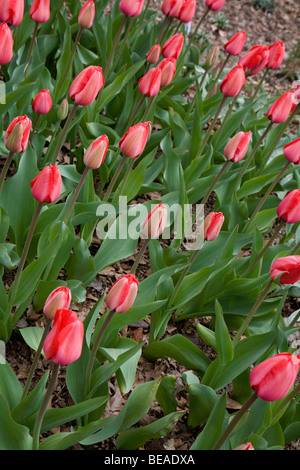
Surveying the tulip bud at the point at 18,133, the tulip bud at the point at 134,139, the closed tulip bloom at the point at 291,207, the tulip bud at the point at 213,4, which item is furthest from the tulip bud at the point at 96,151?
the tulip bud at the point at 213,4

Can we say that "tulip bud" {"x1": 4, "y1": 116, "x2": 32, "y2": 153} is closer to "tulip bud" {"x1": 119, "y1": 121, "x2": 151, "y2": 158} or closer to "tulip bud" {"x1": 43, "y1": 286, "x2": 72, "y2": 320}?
"tulip bud" {"x1": 119, "y1": 121, "x2": 151, "y2": 158}

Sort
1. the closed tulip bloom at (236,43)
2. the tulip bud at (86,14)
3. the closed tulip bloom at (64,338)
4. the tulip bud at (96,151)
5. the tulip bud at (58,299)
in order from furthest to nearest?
the closed tulip bloom at (236,43)
the tulip bud at (86,14)
the tulip bud at (96,151)
the tulip bud at (58,299)
the closed tulip bloom at (64,338)

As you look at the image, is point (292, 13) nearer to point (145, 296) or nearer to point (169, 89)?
point (169, 89)

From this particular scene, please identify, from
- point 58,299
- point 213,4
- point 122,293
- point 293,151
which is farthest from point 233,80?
point 58,299

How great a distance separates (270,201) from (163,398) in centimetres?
157

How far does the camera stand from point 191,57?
13.9 feet

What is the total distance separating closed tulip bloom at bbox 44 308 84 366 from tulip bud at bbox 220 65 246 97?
1679mm

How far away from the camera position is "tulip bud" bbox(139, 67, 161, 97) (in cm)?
237

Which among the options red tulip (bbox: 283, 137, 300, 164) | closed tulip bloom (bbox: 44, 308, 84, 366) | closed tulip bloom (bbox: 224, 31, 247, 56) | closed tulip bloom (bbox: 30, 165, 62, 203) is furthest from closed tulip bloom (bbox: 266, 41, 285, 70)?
closed tulip bloom (bbox: 44, 308, 84, 366)

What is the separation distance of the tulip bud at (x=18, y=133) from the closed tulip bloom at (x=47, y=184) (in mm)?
234

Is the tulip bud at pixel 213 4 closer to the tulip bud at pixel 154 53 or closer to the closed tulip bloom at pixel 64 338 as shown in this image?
the tulip bud at pixel 154 53

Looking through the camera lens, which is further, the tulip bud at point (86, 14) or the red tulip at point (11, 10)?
the tulip bud at point (86, 14)

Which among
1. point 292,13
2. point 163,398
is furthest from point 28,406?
point 292,13

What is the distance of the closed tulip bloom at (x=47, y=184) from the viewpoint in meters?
1.66
